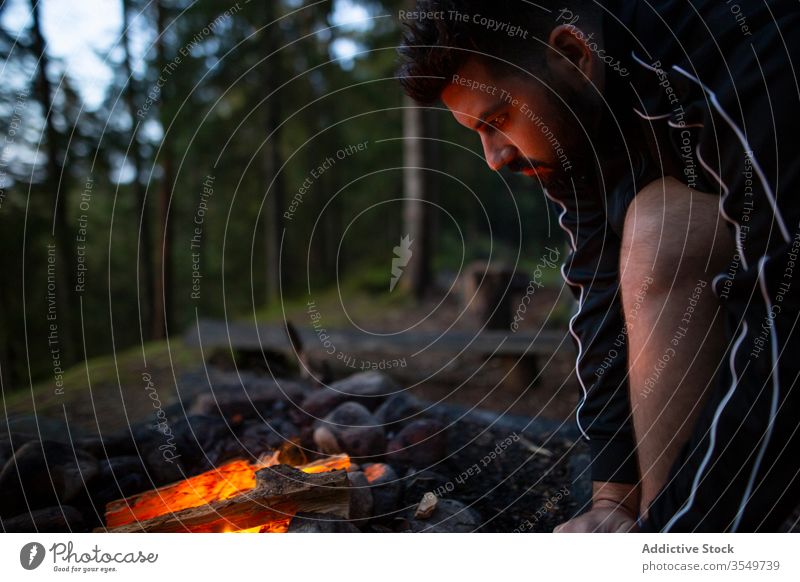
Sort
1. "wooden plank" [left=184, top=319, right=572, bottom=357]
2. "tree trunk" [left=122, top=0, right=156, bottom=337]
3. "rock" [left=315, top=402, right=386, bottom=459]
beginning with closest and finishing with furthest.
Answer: "rock" [left=315, top=402, right=386, bottom=459] → "wooden plank" [left=184, top=319, right=572, bottom=357] → "tree trunk" [left=122, top=0, right=156, bottom=337]

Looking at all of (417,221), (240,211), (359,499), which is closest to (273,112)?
(417,221)

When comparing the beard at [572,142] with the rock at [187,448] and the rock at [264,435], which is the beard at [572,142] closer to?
the rock at [264,435]

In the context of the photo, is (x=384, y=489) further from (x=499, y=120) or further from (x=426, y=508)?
(x=499, y=120)

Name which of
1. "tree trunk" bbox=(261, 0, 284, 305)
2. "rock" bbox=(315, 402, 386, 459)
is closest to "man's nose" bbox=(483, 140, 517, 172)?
"rock" bbox=(315, 402, 386, 459)

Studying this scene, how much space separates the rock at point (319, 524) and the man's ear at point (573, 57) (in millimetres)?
1147

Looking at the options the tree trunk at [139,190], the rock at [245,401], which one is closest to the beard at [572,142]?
the rock at [245,401]

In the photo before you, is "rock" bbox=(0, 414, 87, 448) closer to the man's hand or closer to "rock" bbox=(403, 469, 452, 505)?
"rock" bbox=(403, 469, 452, 505)

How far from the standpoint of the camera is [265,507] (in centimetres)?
138

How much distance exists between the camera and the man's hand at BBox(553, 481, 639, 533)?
1.31 m

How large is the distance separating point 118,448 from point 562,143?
1.61m

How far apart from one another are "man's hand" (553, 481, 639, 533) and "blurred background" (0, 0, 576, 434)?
935 millimetres

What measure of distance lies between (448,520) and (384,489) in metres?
0.19

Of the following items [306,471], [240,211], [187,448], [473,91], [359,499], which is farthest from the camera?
[240,211]
